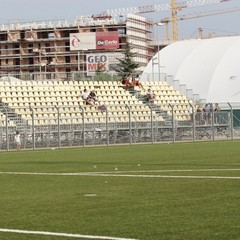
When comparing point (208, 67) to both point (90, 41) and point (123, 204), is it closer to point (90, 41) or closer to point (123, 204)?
point (123, 204)

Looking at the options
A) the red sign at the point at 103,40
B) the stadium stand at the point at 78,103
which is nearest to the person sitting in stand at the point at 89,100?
the stadium stand at the point at 78,103

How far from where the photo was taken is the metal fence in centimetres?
5053

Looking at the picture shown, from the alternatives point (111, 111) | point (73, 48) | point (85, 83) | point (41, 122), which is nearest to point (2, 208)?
point (41, 122)

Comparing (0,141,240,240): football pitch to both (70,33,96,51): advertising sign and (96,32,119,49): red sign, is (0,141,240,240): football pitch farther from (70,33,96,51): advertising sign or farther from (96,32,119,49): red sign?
(96,32,119,49): red sign

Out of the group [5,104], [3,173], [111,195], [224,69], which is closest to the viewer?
[111,195]

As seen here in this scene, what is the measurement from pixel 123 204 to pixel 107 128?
37548mm

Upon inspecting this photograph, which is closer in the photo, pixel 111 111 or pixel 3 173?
pixel 3 173

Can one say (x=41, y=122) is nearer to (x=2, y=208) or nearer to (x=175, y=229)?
(x=2, y=208)

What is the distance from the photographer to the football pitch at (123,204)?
11484 millimetres

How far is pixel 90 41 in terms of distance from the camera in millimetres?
195125

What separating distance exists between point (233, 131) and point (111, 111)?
807cm

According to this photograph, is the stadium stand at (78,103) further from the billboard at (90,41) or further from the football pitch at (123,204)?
the billboard at (90,41)

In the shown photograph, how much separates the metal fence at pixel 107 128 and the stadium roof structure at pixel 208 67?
26212 millimetres

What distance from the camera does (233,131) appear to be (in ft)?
193
